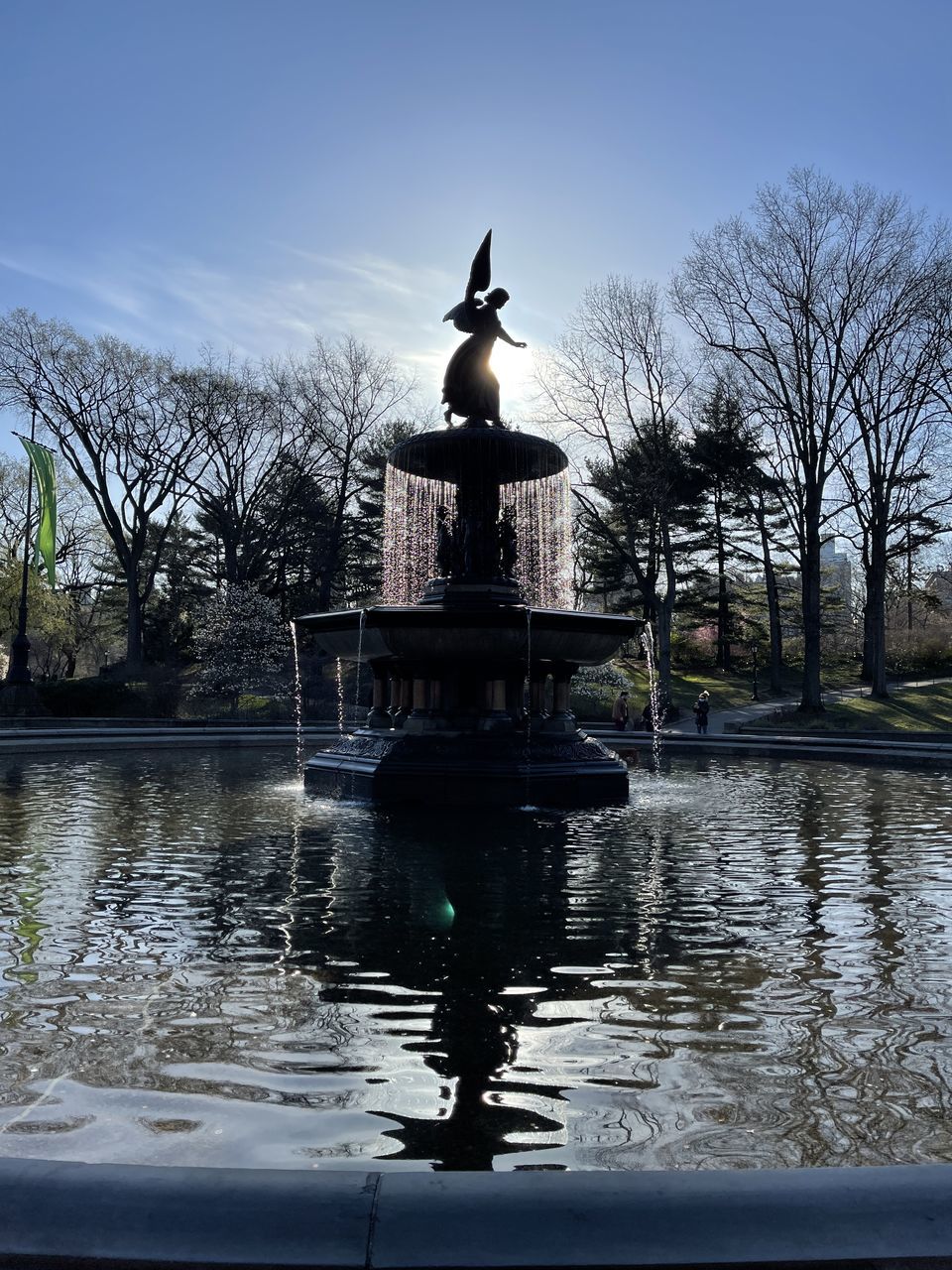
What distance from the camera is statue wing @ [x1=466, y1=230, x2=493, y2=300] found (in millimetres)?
17016

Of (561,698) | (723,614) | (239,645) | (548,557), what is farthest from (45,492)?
(723,614)

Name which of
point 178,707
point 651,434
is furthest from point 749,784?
point 651,434

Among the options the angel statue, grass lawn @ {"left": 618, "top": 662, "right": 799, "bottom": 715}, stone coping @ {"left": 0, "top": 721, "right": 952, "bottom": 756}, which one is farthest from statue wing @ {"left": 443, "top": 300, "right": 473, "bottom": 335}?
grass lawn @ {"left": 618, "top": 662, "right": 799, "bottom": 715}

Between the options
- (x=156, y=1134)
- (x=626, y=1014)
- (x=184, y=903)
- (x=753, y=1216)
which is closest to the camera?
(x=753, y=1216)

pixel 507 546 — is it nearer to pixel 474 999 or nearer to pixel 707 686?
pixel 474 999

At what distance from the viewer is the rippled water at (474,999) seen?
332cm

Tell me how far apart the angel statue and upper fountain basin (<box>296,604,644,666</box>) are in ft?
15.2

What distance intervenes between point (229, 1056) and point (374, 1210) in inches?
71.5

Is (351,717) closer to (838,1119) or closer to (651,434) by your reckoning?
(651,434)

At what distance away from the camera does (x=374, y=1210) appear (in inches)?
95.0

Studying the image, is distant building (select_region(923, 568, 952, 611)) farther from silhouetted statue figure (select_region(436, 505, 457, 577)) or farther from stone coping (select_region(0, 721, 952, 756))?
silhouetted statue figure (select_region(436, 505, 457, 577))

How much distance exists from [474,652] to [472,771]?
183cm

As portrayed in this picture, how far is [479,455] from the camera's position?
53.6ft

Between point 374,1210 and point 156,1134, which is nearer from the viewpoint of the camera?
point 374,1210
